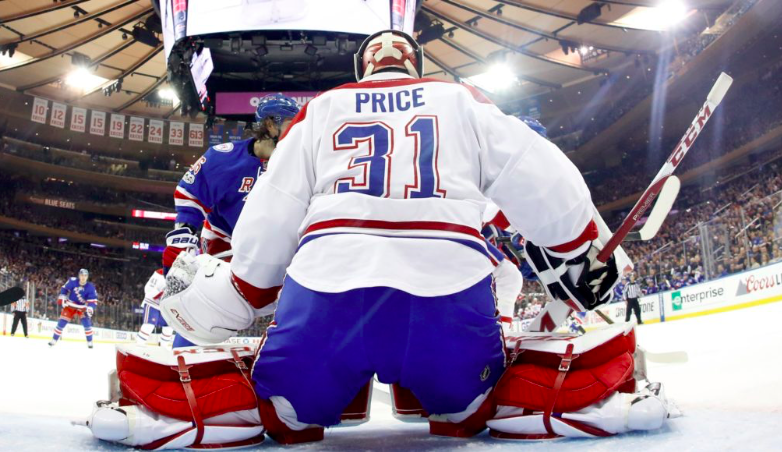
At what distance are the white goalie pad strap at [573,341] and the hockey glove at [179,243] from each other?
2.13 meters

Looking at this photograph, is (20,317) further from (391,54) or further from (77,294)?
(391,54)

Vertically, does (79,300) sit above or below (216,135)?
below

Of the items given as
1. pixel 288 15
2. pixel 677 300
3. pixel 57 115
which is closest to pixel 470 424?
pixel 677 300

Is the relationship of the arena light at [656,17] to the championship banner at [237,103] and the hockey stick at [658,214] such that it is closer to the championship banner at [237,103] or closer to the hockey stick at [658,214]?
the championship banner at [237,103]

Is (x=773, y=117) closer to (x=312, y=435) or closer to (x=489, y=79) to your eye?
(x=489, y=79)

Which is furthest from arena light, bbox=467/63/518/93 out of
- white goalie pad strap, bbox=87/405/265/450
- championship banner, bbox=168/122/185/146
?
white goalie pad strap, bbox=87/405/265/450

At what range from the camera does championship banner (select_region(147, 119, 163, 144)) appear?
78.9 feet

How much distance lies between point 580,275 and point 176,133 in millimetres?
24819

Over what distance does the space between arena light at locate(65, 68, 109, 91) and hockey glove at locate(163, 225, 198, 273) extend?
58.1 ft

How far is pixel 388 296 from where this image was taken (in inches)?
60.3

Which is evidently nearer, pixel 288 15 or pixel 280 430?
pixel 280 430

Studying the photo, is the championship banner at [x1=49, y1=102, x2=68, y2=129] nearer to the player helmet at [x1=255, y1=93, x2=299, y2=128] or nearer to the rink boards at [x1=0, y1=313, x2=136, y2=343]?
the rink boards at [x1=0, y1=313, x2=136, y2=343]

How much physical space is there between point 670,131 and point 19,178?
24669 mm

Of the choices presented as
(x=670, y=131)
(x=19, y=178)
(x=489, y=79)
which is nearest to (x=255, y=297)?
(x=489, y=79)
